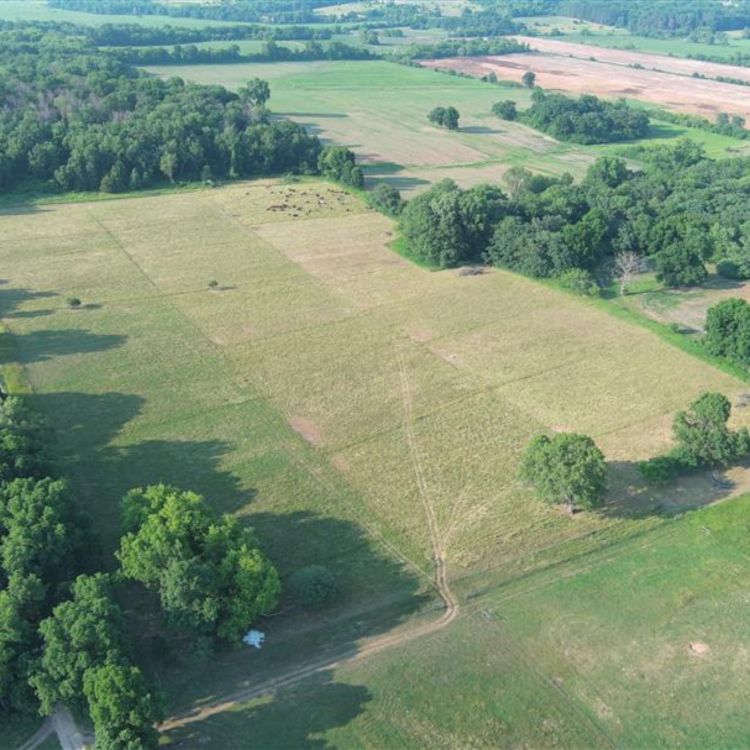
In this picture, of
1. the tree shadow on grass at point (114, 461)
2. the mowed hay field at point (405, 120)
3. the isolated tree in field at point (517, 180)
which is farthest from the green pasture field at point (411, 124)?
the tree shadow on grass at point (114, 461)

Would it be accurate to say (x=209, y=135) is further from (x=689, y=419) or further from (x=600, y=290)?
(x=689, y=419)

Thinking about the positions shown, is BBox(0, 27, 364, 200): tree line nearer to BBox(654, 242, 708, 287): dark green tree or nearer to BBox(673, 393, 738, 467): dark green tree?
BBox(654, 242, 708, 287): dark green tree

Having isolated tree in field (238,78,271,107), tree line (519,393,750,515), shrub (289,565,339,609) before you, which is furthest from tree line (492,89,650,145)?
shrub (289,565,339,609)

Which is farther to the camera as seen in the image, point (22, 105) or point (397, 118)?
point (397, 118)

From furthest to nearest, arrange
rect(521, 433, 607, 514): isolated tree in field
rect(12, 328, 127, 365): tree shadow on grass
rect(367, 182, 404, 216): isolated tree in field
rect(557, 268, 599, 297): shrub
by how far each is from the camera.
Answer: rect(367, 182, 404, 216): isolated tree in field → rect(557, 268, 599, 297): shrub → rect(12, 328, 127, 365): tree shadow on grass → rect(521, 433, 607, 514): isolated tree in field

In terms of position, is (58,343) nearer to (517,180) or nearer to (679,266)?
(679,266)

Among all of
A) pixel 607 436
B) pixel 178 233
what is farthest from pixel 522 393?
pixel 178 233
